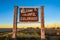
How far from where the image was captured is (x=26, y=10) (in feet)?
30.4

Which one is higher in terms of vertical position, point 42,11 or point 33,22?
point 42,11

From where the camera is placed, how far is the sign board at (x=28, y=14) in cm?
915

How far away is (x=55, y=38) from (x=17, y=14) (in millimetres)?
5152

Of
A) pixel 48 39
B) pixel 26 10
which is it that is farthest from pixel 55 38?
pixel 26 10

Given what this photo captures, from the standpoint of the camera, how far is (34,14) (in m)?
9.25

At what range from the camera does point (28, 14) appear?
9.27 meters

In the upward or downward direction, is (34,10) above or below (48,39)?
above

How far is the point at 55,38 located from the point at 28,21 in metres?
4.36

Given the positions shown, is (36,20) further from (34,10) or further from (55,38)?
(55,38)

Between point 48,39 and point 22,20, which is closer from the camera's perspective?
point 22,20

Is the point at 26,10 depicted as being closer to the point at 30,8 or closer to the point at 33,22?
the point at 30,8

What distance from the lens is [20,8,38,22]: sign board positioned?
9.15 meters

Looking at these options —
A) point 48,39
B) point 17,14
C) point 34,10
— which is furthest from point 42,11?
point 48,39

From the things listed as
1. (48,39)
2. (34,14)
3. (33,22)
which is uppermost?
(34,14)
